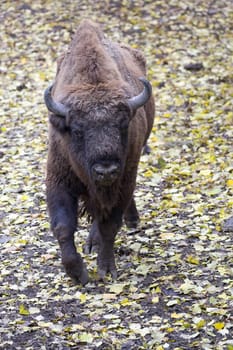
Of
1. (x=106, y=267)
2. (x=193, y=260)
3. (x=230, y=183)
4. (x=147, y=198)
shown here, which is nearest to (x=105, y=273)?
(x=106, y=267)

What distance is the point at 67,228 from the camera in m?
6.39

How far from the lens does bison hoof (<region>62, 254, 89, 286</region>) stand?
6375 millimetres

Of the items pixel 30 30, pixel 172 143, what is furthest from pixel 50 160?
pixel 30 30

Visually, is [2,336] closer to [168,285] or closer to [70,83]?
[168,285]

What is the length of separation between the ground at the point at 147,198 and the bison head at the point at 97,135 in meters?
1.06

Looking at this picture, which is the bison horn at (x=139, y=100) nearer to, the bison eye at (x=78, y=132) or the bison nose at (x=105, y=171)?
the bison eye at (x=78, y=132)

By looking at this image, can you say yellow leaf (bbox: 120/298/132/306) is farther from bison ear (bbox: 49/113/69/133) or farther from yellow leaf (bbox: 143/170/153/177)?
yellow leaf (bbox: 143/170/153/177)

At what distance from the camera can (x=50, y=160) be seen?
6.61 meters

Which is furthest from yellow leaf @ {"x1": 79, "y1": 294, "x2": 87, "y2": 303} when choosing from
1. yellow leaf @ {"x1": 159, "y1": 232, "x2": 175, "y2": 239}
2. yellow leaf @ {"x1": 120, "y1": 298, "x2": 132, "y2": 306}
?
yellow leaf @ {"x1": 159, "y1": 232, "x2": 175, "y2": 239}

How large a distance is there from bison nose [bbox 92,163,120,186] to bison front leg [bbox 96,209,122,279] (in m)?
0.83

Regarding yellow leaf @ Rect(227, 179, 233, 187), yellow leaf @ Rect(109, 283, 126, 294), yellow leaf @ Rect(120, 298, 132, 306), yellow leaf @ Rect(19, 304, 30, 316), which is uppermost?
yellow leaf @ Rect(19, 304, 30, 316)

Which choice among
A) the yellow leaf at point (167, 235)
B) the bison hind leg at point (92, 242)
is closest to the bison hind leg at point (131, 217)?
the yellow leaf at point (167, 235)

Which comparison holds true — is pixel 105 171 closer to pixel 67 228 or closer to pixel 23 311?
pixel 67 228

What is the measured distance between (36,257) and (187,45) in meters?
8.16
